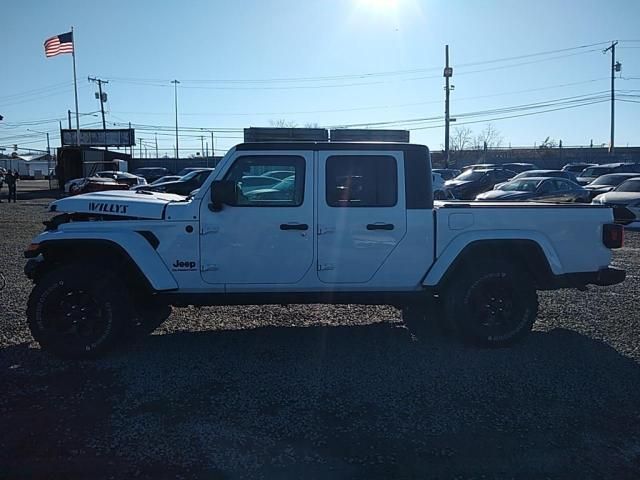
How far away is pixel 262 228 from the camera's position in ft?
17.5

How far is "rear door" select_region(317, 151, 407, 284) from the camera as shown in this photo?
5426 millimetres

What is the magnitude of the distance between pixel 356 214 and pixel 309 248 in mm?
558

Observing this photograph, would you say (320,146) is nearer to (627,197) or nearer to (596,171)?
(627,197)

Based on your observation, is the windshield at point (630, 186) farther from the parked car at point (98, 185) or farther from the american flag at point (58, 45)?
the american flag at point (58, 45)

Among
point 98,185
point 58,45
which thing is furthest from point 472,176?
point 58,45

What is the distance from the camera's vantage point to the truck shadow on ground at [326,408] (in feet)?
11.7

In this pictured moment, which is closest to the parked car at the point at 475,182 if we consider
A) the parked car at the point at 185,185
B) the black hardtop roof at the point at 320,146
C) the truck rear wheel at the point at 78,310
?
the parked car at the point at 185,185

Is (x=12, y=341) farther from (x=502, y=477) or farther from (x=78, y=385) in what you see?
(x=502, y=477)

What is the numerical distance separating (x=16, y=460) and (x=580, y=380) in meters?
4.37

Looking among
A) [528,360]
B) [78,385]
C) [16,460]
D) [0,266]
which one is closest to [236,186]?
[78,385]

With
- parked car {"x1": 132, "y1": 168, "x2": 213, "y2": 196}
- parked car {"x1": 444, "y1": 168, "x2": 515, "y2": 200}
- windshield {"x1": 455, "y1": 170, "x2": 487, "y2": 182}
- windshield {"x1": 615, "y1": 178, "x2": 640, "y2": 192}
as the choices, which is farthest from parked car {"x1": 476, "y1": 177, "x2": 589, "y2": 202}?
parked car {"x1": 132, "y1": 168, "x2": 213, "y2": 196}

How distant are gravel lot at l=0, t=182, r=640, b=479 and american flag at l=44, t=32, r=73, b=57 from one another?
131 feet

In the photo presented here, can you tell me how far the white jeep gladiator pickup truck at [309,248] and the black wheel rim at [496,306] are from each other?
0.04 ft

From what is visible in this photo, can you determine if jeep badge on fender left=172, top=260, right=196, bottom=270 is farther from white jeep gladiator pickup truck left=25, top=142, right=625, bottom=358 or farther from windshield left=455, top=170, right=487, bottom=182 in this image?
windshield left=455, top=170, right=487, bottom=182
